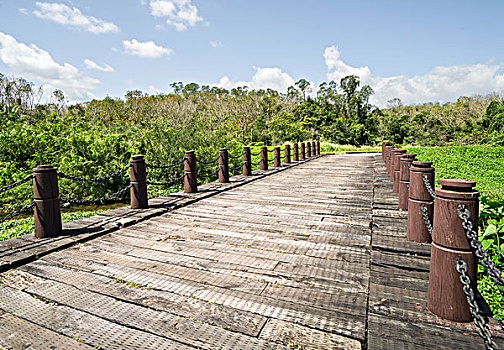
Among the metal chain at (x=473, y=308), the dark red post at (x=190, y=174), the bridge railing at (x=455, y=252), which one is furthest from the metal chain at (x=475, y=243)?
the dark red post at (x=190, y=174)

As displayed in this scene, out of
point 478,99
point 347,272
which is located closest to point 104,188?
point 347,272

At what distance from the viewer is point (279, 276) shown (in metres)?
2.98

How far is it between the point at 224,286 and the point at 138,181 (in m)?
3.33

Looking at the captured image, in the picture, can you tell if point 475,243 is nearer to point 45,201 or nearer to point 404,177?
point 404,177

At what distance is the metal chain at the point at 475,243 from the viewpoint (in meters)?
1.75

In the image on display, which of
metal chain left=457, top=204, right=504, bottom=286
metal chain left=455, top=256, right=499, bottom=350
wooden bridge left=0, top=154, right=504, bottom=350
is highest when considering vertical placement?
metal chain left=457, top=204, right=504, bottom=286

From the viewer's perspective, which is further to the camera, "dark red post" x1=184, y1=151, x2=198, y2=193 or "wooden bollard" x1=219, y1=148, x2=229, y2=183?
"wooden bollard" x1=219, y1=148, x2=229, y2=183

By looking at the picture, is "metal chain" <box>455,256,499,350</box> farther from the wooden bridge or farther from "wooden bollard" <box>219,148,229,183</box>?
"wooden bollard" <box>219,148,229,183</box>

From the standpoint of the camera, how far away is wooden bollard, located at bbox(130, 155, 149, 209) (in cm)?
550

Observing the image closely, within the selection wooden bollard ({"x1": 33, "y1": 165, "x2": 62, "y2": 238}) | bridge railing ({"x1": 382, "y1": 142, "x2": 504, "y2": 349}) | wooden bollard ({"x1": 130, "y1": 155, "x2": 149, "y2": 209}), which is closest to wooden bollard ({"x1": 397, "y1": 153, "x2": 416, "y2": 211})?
bridge railing ({"x1": 382, "y1": 142, "x2": 504, "y2": 349})

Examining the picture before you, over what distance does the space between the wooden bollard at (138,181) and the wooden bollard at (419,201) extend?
160 inches

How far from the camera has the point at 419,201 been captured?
3408 mm

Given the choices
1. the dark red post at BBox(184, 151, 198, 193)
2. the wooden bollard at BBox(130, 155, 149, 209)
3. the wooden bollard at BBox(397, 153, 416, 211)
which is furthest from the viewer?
the dark red post at BBox(184, 151, 198, 193)

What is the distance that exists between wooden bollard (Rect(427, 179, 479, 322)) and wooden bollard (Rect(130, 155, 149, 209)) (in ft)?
14.9
